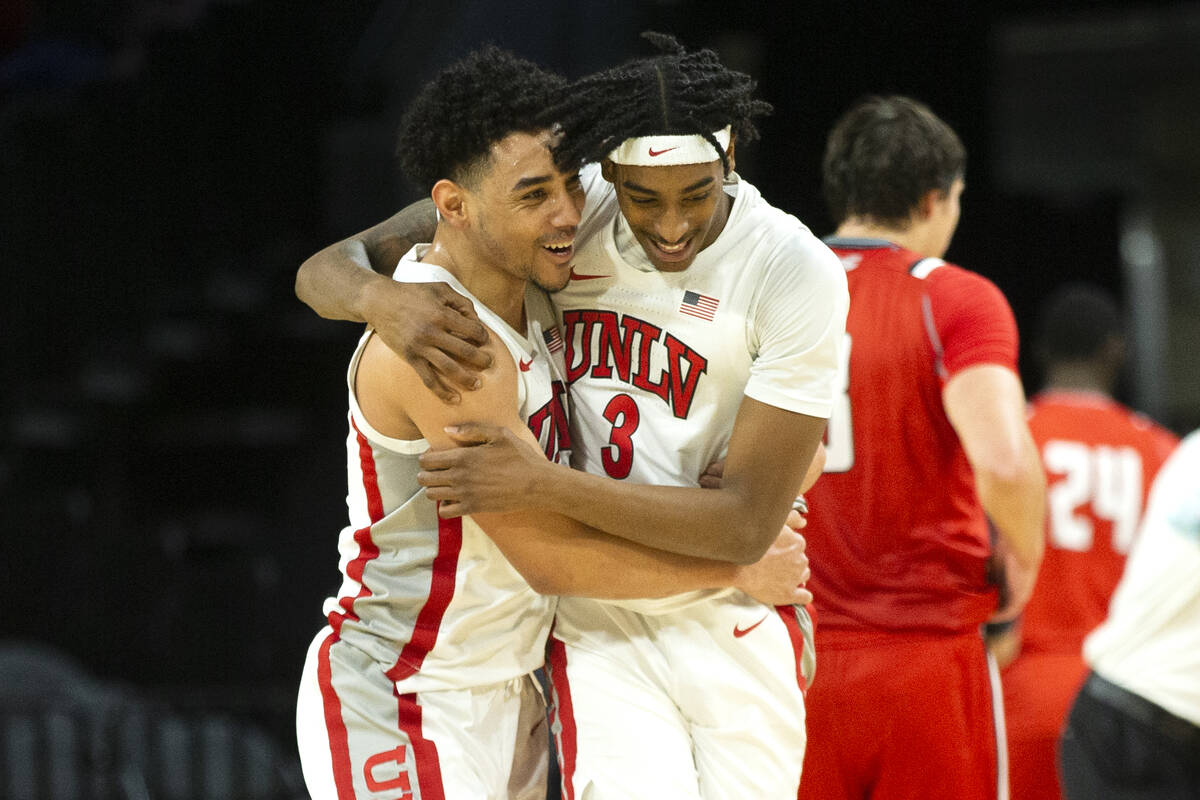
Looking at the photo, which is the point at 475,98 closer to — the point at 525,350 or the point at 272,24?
the point at 525,350

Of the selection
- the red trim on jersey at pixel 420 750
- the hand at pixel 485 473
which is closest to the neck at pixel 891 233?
the hand at pixel 485 473

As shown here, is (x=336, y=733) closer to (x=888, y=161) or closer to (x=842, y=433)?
(x=842, y=433)

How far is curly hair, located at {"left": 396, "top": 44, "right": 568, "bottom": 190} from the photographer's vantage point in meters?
2.63

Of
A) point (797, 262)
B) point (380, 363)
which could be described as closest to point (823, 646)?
point (797, 262)

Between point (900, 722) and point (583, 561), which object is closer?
point (583, 561)

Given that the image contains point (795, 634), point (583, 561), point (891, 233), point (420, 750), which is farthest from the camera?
point (891, 233)

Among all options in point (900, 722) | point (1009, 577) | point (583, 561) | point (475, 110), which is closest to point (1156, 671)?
point (1009, 577)

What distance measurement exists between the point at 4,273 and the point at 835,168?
5.60 meters

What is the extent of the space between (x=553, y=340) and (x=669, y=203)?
0.39 meters

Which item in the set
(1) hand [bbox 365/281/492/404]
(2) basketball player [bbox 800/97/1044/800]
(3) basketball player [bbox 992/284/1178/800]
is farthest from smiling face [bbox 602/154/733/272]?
(3) basketball player [bbox 992/284/1178/800]

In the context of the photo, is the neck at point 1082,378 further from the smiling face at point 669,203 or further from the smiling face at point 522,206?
the smiling face at point 522,206

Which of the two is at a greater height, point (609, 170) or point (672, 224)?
point (609, 170)

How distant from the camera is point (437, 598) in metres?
2.70

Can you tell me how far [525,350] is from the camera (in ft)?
8.86
